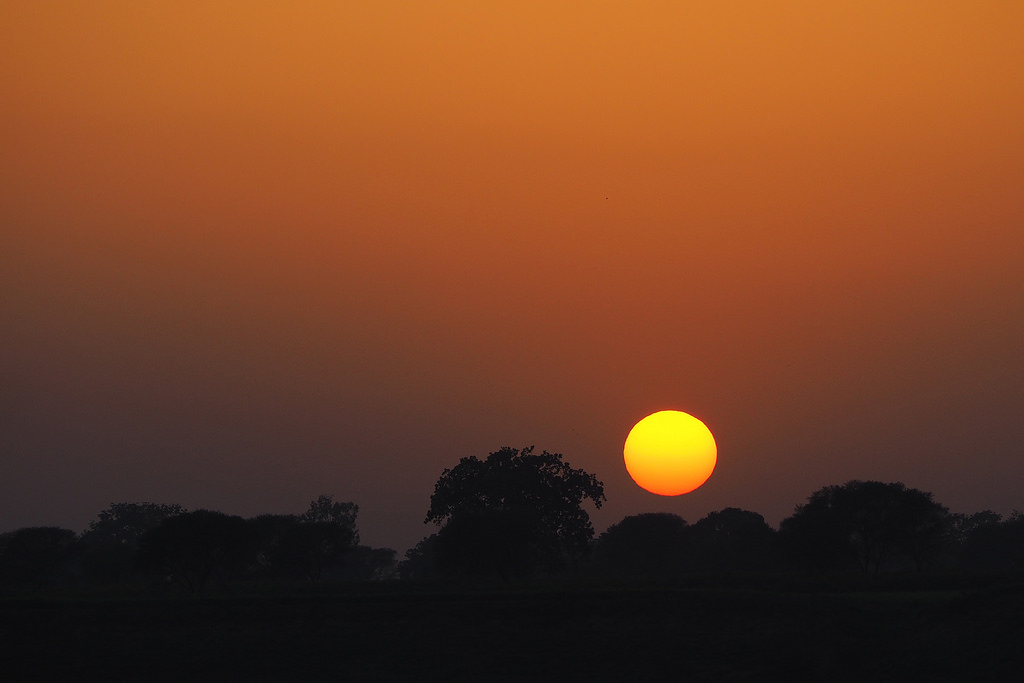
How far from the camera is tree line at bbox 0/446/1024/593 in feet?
275

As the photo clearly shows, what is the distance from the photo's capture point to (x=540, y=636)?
50.2 meters

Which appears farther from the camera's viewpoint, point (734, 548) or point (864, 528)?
point (734, 548)

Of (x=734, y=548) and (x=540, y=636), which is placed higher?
(x=734, y=548)

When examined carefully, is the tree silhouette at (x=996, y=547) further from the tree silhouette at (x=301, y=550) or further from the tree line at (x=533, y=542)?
the tree silhouette at (x=301, y=550)

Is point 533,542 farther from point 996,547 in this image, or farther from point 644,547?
point 996,547

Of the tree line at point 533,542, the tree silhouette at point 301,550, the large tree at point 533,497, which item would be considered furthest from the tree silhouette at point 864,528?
the tree silhouette at point 301,550

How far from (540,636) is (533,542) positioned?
4479 centimetres

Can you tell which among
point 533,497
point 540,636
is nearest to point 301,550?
point 533,497

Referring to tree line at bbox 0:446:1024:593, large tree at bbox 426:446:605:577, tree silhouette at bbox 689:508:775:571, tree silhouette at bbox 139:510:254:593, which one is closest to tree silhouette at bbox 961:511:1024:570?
tree line at bbox 0:446:1024:593

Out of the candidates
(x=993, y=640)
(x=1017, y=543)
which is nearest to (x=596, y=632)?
(x=993, y=640)

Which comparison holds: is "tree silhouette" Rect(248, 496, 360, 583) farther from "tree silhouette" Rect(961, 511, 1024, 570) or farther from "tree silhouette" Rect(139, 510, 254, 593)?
"tree silhouette" Rect(961, 511, 1024, 570)

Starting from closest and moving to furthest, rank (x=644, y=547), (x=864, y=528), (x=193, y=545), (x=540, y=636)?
(x=540, y=636), (x=193, y=545), (x=864, y=528), (x=644, y=547)

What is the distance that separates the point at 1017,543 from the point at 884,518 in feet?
109

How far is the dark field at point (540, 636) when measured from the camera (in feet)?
147
